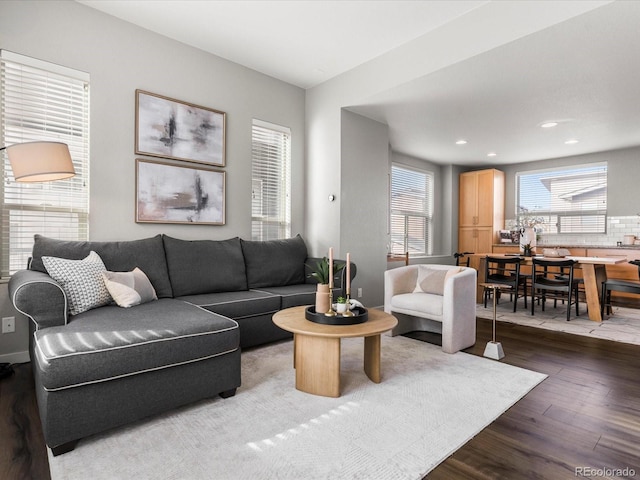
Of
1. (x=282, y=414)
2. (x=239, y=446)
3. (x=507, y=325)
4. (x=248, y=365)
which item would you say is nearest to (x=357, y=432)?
(x=282, y=414)

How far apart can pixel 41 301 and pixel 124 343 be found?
60 centimetres

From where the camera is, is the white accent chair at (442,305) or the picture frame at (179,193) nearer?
the white accent chair at (442,305)

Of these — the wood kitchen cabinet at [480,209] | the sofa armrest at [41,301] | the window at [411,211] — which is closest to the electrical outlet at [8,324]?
the sofa armrest at [41,301]

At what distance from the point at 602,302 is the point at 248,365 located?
4725 mm

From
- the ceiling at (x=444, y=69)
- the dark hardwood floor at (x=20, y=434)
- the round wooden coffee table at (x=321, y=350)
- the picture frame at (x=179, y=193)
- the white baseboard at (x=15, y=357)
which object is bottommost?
the dark hardwood floor at (x=20, y=434)

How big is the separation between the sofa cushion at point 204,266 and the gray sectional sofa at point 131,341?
0.01 metres

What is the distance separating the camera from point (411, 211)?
7156 mm

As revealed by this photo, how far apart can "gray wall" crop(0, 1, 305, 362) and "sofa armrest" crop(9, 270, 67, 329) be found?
1.19m

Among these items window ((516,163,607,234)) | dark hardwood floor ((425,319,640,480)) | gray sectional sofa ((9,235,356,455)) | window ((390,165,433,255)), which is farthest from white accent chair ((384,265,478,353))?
window ((516,163,607,234))

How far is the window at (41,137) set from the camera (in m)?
2.84

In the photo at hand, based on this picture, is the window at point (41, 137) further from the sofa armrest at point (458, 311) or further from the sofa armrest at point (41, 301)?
the sofa armrest at point (458, 311)

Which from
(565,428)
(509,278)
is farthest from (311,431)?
(509,278)

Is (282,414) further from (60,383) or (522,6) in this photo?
(522,6)

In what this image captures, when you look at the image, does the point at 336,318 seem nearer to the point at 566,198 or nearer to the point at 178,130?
the point at 178,130
